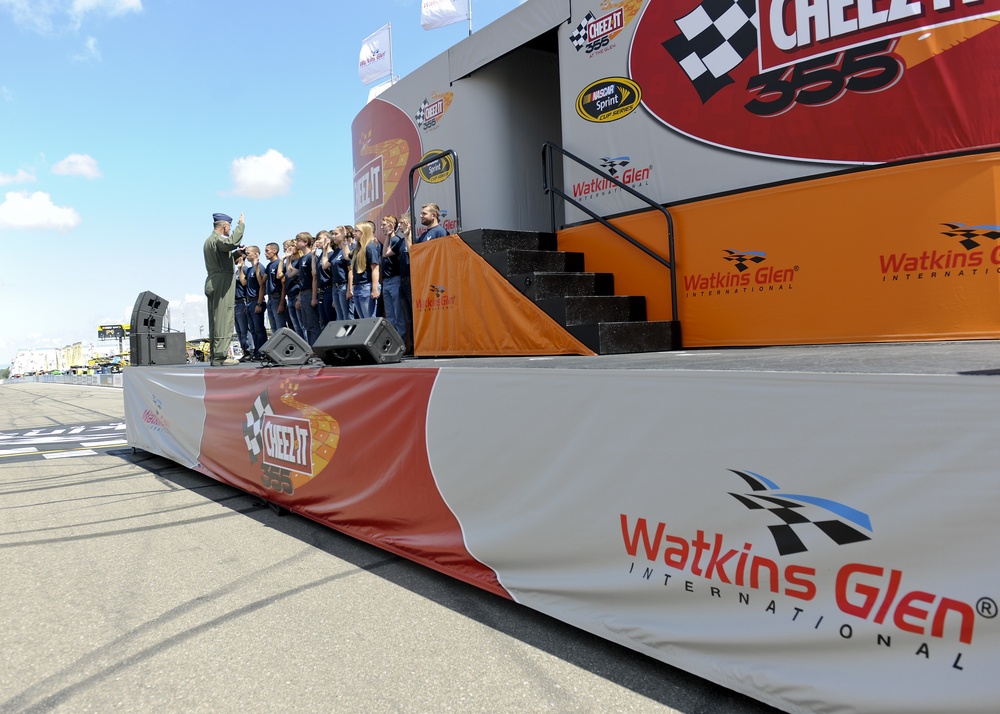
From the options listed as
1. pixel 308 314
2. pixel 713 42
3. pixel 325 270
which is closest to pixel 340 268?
pixel 325 270

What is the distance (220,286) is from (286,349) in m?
3.43

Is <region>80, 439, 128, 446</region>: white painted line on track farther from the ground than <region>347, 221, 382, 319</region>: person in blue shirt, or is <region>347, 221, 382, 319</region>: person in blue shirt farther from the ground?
<region>347, 221, 382, 319</region>: person in blue shirt

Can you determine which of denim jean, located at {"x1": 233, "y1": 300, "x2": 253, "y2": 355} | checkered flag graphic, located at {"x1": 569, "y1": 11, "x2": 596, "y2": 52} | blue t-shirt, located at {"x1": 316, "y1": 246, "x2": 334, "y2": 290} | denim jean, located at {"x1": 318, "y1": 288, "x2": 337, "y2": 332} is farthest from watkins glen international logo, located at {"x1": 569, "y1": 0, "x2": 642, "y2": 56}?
denim jean, located at {"x1": 233, "y1": 300, "x2": 253, "y2": 355}

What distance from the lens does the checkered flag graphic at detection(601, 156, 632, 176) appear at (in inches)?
206

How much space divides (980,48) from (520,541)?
3.56 metres

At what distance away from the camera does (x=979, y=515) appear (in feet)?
5.40

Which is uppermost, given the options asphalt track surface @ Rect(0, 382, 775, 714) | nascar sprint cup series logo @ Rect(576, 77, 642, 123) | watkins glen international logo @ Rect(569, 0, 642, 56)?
watkins glen international logo @ Rect(569, 0, 642, 56)

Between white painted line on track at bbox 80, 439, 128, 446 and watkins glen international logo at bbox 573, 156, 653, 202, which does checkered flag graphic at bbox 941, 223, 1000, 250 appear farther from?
white painted line on track at bbox 80, 439, 128, 446

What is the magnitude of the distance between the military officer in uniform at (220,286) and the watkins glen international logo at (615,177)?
4.56 meters

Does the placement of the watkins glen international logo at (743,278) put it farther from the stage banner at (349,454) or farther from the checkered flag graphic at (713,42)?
the stage banner at (349,454)

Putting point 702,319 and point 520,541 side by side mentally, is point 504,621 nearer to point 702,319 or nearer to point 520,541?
point 520,541

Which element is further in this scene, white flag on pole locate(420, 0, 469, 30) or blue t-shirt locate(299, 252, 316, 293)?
white flag on pole locate(420, 0, 469, 30)

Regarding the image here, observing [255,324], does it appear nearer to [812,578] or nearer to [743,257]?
[743,257]

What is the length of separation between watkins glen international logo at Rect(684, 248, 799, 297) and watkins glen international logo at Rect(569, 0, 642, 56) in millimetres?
1992
